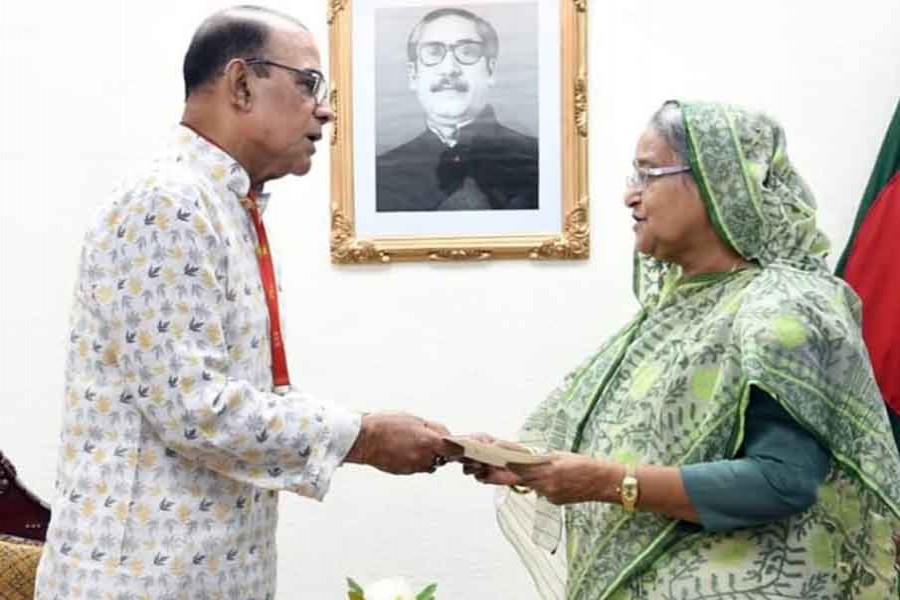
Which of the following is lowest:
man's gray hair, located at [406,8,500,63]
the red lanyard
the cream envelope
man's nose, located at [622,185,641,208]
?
the cream envelope

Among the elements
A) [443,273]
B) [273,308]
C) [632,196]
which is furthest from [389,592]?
→ [443,273]

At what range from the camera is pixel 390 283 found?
344cm

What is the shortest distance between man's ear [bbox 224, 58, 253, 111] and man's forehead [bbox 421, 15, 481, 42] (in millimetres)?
1554

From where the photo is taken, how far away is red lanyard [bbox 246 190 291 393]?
1.89 m

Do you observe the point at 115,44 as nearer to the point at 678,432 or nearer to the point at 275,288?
the point at 275,288

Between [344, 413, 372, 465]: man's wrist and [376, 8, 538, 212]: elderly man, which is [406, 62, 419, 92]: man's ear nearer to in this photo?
[376, 8, 538, 212]: elderly man

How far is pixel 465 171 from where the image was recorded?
3.44 m

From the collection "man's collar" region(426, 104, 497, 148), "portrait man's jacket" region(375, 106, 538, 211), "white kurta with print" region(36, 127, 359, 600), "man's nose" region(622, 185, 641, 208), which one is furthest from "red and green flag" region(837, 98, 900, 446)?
"white kurta with print" region(36, 127, 359, 600)

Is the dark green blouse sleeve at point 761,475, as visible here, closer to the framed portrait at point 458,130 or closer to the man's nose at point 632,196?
the man's nose at point 632,196

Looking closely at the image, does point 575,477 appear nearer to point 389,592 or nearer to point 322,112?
point 389,592

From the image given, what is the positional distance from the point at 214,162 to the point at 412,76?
1627mm

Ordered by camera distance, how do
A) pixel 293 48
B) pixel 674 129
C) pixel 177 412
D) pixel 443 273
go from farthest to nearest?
1. pixel 443 273
2. pixel 674 129
3. pixel 293 48
4. pixel 177 412

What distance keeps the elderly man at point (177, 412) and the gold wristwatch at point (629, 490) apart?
384mm

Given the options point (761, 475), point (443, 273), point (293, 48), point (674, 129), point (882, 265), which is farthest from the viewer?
point (443, 273)
